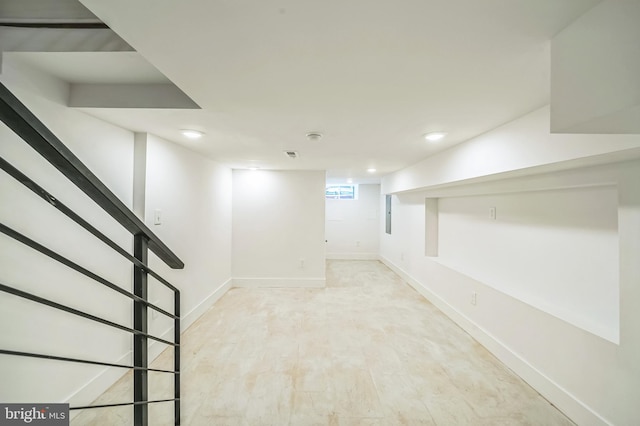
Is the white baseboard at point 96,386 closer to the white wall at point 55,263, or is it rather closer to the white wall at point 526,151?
the white wall at point 55,263

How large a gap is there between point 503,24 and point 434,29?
0.24m

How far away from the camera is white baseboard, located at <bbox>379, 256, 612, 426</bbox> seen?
165cm

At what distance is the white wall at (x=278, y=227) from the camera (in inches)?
180

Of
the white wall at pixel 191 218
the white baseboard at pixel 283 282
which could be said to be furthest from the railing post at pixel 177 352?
the white baseboard at pixel 283 282

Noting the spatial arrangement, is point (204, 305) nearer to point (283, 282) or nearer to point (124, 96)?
point (283, 282)

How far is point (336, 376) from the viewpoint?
7.00 feet

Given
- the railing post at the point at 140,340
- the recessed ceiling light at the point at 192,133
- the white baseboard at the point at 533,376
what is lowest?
the white baseboard at the point at 533,376

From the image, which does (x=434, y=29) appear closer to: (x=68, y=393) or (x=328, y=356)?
(x=328, y=356)

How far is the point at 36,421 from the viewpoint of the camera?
3.60 ft

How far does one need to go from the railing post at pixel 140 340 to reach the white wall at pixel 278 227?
3.31 m

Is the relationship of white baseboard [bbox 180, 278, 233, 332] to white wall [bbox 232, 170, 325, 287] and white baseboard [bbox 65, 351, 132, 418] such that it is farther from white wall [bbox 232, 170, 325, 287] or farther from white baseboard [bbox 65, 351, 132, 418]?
white baseboard [bbox 65, 351, 132, 418]

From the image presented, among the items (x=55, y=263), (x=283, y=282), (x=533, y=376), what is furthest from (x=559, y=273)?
(x=283, y=282)

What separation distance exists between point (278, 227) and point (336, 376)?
2.85 meters

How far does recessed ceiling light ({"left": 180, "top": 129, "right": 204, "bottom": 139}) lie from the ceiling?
0.44ft
